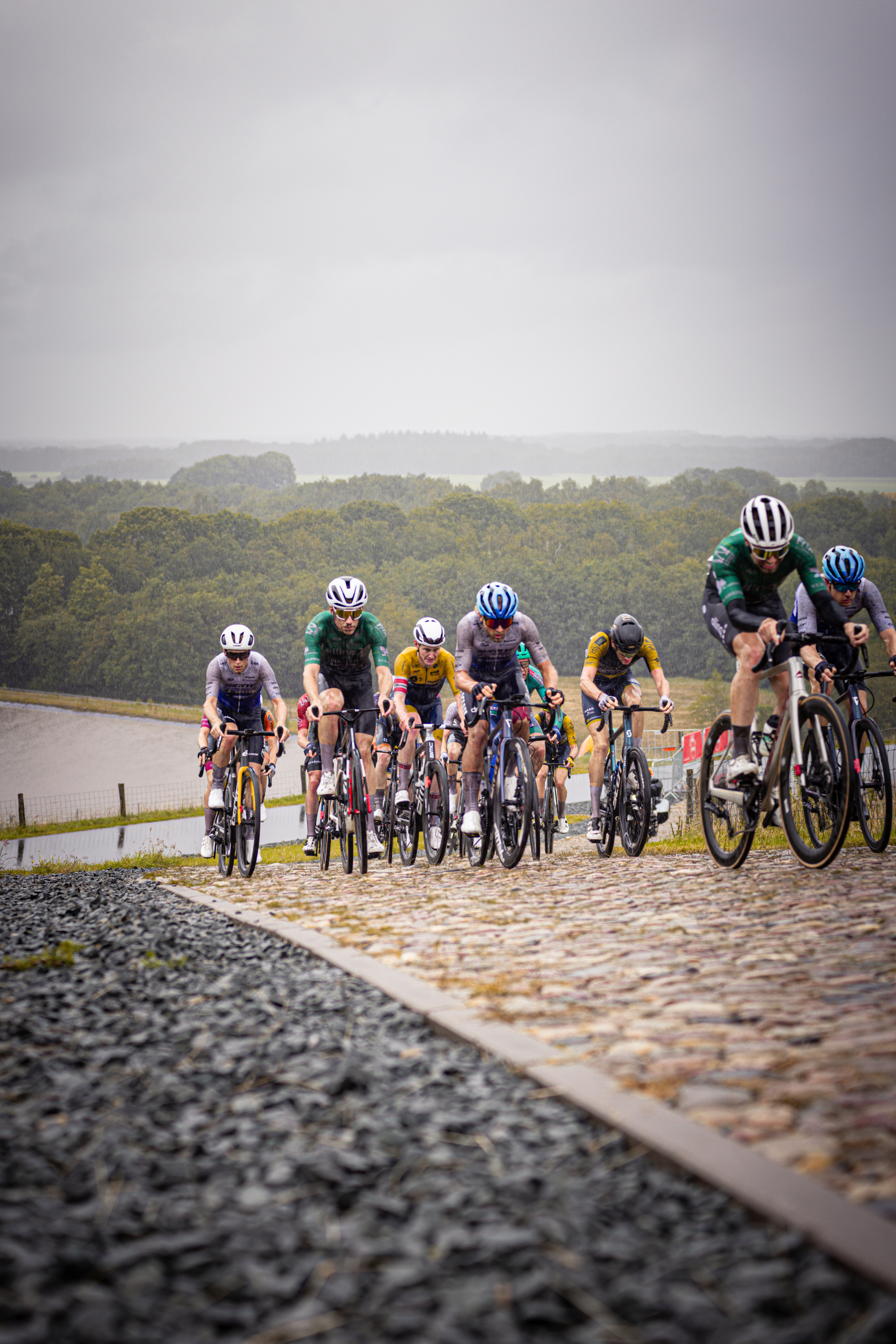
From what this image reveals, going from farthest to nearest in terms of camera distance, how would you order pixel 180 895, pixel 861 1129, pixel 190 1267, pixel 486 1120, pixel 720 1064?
pixel 180 895 < pixel 720 1064 < pixel 486 1120 < pixel 861 1129 < pixel 190 1267

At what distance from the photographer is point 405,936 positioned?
249 inches

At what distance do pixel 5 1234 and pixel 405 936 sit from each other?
375 centimetres

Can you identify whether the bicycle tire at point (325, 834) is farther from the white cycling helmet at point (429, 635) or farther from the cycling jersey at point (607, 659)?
the cycling jersey at point (607, 659)

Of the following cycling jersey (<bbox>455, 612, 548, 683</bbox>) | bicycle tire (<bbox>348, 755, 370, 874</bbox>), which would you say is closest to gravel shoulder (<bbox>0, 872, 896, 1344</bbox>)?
bicycle tire (<bbox>348, 755, 370, 874</bbox>)

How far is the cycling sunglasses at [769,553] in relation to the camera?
7.66 metres

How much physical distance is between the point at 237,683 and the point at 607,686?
12.1 ft

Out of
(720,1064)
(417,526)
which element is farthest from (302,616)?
(720,1064)

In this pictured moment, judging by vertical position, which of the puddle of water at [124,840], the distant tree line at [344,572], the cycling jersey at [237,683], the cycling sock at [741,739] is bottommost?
the puddle of water at [124,840]

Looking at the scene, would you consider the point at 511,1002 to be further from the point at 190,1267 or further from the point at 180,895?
the point at 180,895

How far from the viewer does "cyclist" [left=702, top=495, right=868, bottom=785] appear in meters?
7.58

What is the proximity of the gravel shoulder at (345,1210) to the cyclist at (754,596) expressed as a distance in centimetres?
400

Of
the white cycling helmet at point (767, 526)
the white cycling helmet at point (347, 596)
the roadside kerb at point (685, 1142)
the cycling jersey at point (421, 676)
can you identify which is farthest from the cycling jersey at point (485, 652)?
the roadside kerb at point (685, 1142)

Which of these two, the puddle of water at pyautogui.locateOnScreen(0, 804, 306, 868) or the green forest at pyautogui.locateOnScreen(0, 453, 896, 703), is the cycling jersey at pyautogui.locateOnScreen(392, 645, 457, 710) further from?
the green forest at pyautogui.locateOnScreen(0, 453, 896, 703)

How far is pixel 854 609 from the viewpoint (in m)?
10.2
